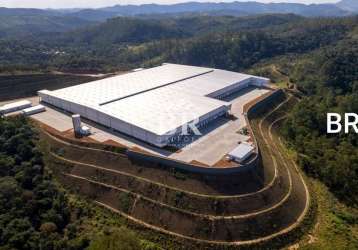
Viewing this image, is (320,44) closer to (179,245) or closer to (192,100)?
(192,100)

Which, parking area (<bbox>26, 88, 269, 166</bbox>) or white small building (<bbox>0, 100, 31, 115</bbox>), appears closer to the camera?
parking area (<bbox>26, 88, 269, 166</bbox>)

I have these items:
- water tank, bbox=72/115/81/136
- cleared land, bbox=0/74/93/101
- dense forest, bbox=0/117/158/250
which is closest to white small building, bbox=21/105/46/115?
dense forest, bbox=0/117/158/250

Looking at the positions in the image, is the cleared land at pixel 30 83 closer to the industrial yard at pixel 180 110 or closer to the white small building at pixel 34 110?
the industrial yard at pixel 180 110

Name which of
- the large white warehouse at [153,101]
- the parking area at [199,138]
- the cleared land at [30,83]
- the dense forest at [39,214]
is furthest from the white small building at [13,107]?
the dense forest at [39,214]

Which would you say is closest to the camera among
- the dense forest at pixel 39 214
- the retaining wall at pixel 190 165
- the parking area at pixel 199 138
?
the dense forest at pixel 39 214

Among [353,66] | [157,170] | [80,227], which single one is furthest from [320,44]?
[80,227]

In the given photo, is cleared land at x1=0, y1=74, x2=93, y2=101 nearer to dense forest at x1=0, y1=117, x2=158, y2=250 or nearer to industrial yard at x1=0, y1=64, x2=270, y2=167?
industrial yard at x1=0, y1=64, x2=270, y2=167

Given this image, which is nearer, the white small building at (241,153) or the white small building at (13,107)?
the white small building at (241,153)
